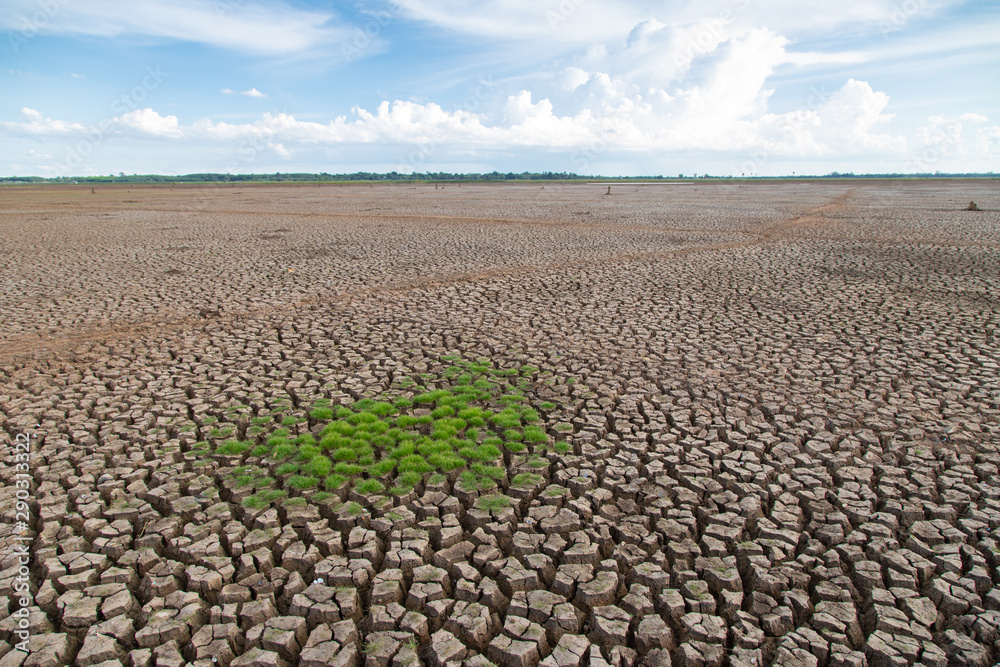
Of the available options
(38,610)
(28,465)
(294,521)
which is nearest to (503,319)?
(294,521)

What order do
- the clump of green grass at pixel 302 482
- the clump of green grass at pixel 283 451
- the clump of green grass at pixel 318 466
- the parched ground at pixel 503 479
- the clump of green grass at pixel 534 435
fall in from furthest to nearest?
1. the clump of green grass at pixel 534 435
2. the clump of green grass at pixel 283 451
3. the clump of green grass at pixel 318 466
4. the clump of green grass at pixel 302 482
5. the parched ground at pixel 503 479

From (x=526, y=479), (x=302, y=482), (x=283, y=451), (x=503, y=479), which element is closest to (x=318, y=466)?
(x=302, y=482)

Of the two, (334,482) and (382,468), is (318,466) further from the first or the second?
(382,468)

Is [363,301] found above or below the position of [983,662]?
above

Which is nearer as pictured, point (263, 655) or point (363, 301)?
point (263, 655)

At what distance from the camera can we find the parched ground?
2.85 meters

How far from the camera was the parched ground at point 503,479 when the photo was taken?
285 centimetres

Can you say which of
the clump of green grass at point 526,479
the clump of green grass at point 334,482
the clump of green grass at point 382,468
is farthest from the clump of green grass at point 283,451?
the clump of green grass at point 526,479

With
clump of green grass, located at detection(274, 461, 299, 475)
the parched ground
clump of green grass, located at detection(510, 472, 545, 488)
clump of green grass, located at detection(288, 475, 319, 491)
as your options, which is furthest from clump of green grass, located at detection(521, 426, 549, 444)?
clump of green grass, located at detection(274, 461, 299, 475)

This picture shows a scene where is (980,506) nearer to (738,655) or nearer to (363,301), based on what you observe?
(738,655)

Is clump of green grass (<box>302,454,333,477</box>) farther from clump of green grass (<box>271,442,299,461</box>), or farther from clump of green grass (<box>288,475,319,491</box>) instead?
clump of green grass (<box>271,442,299,461</box>)

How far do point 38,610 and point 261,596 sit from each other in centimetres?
112

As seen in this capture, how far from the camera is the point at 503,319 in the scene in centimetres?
837

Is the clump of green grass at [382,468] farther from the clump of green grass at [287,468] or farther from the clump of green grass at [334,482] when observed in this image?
the clump of green grass at [287,468]
